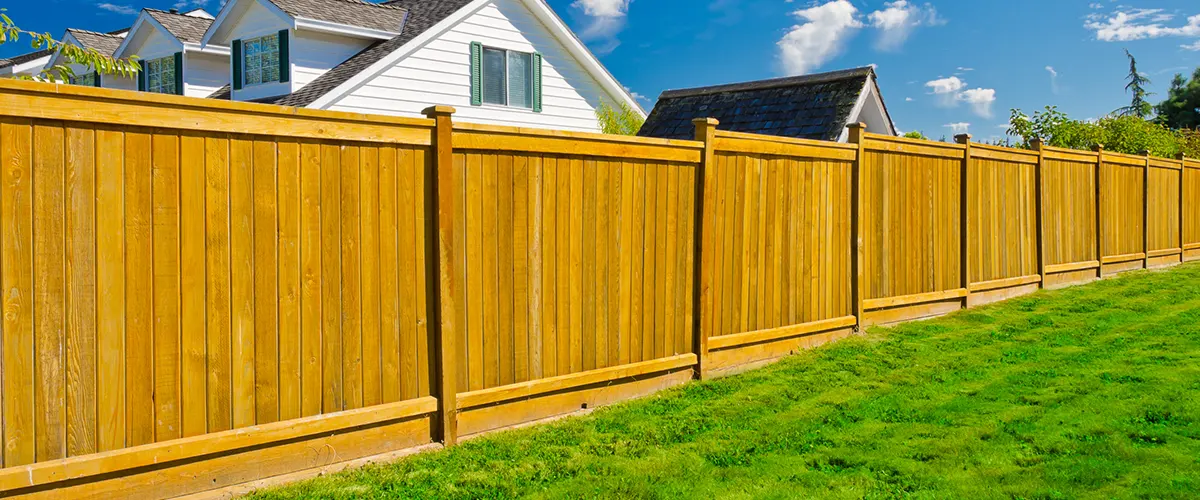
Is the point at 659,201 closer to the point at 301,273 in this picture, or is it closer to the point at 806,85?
the point at 301,273

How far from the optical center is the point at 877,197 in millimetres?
9062

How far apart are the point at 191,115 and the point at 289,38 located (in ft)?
50.3

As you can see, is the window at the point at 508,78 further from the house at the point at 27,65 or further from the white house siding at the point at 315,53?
the house at the point at 27,65

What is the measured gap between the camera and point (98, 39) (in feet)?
91.5

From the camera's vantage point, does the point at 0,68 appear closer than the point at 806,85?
No

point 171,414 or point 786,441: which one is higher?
point 171,414

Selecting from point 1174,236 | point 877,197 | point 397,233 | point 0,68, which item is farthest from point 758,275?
point 0,68

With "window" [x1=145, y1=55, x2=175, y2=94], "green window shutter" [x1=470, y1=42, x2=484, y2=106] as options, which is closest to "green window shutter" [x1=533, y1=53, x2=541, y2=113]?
"green window shutter" [x1=470, y1=42, x2=484, y2=106]

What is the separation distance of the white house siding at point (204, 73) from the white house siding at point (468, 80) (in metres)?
6.66

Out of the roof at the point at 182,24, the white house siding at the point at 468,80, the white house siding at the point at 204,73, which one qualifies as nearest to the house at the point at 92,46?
the roof at the point at 182,24

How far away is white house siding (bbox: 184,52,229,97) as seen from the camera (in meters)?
22.2

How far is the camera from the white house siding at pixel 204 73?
2217 centimetres

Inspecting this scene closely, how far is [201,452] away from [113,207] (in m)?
1.26

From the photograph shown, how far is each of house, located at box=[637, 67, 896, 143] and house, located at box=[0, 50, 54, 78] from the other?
22259 millimetres
